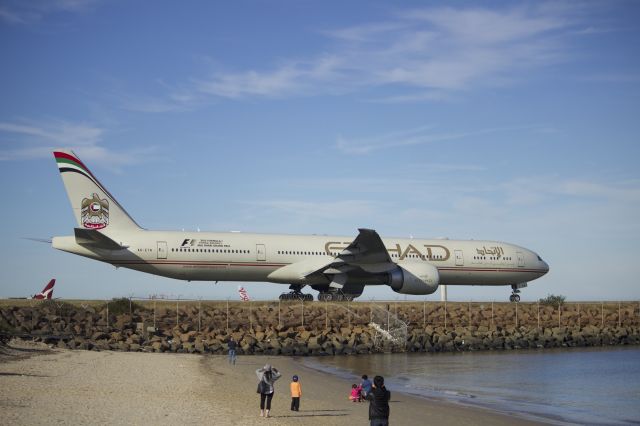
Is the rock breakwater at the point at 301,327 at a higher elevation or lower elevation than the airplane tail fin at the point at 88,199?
lower

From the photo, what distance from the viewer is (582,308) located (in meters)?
51.0

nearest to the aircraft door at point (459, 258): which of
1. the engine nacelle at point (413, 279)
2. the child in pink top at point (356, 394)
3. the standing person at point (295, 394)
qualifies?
the engine nacelle at point (413, 279)

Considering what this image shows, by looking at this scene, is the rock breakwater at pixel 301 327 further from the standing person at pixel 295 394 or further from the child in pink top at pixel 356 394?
the standing person at pixel 295 394

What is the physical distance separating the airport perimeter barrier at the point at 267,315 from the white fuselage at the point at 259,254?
1575mm

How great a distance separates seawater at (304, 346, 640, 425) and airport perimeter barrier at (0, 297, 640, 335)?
4.63 m

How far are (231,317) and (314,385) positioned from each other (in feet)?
54.5

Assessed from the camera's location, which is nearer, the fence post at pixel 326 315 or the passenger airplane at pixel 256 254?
the passenger airplane at pixel 256 254

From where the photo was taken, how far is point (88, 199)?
1615 inches

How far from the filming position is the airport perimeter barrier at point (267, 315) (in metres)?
37.6

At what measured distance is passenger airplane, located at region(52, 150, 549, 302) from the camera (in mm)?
40125

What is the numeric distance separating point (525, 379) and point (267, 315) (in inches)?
610

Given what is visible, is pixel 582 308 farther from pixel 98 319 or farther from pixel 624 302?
pixel 98 319

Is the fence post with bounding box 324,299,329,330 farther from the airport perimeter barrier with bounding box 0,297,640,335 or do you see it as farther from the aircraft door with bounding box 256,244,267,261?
the aircraft door with bounding box 256,244,267,261

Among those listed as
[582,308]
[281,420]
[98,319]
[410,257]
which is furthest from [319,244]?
[281,420]
